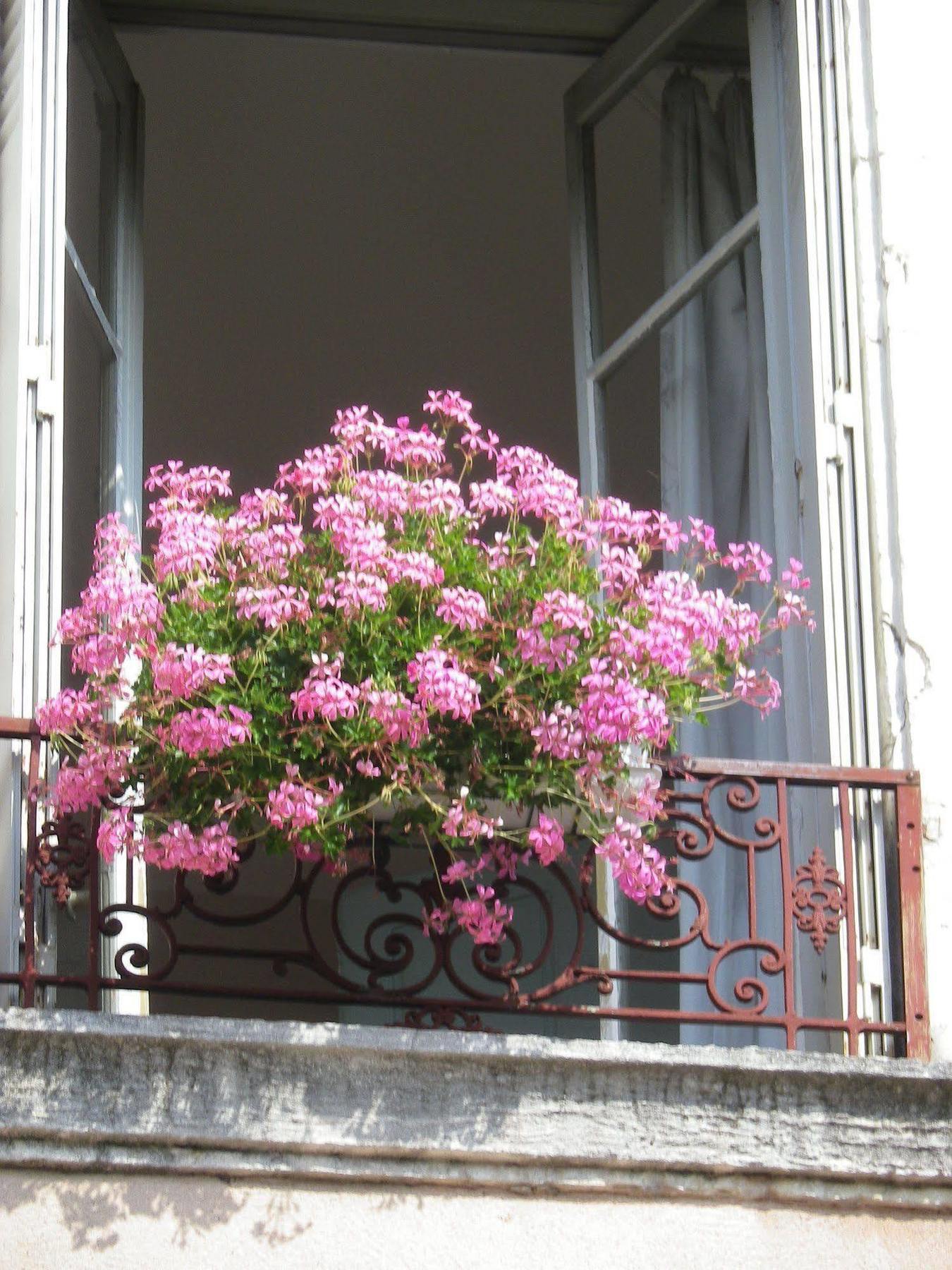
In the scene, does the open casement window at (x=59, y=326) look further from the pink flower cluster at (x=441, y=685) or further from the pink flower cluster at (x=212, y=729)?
the pink flower cluster at (x=441, y=685)

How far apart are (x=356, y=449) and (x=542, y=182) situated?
12.1 feet

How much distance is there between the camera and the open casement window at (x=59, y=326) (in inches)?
159

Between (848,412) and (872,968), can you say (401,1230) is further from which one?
(848,412)

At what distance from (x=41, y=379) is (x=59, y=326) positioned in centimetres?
13

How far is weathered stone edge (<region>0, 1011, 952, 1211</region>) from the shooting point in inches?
143

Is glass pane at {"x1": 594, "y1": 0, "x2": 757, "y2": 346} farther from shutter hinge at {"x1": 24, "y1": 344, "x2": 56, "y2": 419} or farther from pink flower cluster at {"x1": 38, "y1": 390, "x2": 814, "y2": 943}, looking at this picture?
shutter hinge at {"x1": 24, "y1": 344, "x2": 56, "y2": 419}

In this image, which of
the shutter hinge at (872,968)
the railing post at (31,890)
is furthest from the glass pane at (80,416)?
the shutter hinge at (872,968)

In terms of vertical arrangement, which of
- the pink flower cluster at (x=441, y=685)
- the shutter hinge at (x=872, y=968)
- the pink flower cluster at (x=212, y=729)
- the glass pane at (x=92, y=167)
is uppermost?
the glass pane at (x=92, y=167)

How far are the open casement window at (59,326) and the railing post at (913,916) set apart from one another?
4.72ft

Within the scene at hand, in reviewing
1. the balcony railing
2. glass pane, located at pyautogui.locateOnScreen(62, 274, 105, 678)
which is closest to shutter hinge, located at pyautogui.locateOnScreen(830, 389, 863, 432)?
the balcony railing

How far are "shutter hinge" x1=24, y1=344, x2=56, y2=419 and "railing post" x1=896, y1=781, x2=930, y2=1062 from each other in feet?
5.38

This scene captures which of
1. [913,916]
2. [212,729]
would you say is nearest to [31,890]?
[212,729]

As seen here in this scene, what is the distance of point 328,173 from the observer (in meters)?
7.34

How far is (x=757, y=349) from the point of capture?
483 cm
